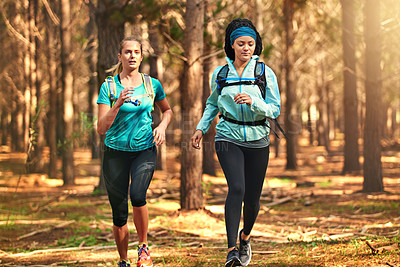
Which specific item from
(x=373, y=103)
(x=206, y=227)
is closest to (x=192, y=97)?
(x=206, y=227)

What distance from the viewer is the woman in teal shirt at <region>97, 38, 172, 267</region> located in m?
4.53

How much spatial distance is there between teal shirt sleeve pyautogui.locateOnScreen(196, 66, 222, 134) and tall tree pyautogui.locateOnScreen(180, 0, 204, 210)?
4064 millimetres

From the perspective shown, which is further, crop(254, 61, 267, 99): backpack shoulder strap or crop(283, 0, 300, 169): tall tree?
crop(283, 0, 300, 169): tall tree

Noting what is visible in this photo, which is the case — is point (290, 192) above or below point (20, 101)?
below

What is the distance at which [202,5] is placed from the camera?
9.05 meters

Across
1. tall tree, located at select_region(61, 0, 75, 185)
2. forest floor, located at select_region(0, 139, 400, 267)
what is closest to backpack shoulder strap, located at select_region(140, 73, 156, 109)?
forest floor, located at select_region(0, 139, 400, 267)

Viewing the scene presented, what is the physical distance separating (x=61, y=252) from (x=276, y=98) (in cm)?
374

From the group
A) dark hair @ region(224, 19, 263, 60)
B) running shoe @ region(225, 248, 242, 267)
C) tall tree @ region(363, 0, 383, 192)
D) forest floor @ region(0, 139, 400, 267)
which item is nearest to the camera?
running shoe @ region(225, 248, 242, 267)

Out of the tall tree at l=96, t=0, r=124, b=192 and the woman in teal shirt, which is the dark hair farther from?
the tall tree at l=96, t=0, r=124, b=192

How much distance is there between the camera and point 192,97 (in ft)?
29.6

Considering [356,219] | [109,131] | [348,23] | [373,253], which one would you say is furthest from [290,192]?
[109,131]

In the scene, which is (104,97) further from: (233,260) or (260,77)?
(233,260)

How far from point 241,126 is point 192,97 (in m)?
4.54

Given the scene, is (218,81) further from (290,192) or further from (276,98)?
(290,192)
